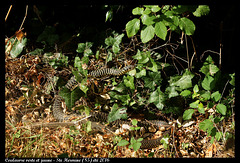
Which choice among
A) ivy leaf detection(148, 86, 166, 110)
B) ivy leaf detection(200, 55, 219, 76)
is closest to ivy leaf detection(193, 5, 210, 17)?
ivy leaf detection(200, 55, 219, 76)

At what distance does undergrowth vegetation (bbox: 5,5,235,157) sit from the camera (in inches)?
118

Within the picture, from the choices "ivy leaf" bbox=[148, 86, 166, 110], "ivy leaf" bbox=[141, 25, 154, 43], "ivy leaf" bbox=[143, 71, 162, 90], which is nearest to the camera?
"ivy leaf" bbox=[141, 25, 154, 43]

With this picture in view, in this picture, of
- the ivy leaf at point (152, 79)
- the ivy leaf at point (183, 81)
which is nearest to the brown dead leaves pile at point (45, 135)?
the ivy leaf at point (183, 81)

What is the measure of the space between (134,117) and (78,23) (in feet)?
→ 6.93

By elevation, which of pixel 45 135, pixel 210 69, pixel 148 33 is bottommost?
pixel 45 135

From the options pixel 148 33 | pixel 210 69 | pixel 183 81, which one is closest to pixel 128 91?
pixel 183 81

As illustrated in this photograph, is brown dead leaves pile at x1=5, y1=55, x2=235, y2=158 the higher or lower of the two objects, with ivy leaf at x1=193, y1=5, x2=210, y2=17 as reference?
lower

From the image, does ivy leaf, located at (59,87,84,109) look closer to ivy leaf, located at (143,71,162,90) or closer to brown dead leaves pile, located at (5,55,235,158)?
brown dead leaves pile, located at (5,55,235,158)

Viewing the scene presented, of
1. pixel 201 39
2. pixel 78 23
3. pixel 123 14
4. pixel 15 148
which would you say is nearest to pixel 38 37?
pixel 78 23

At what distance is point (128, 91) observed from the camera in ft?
11.7

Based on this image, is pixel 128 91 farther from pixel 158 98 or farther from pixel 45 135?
pixel 45 135

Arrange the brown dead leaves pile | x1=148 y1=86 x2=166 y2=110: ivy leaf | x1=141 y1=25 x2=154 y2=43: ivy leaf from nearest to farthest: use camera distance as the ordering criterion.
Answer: x1=141 y1=25 x2=154 y2=43: ivy leaf < the brown dead leaves pile < x1=148 y1=86 x2=166 y2=110: ivy leaf

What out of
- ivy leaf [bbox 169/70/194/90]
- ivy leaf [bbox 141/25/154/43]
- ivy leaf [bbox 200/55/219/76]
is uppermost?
ivy leaf [bbox 141/25/154/43]

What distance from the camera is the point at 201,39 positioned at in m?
4.11
